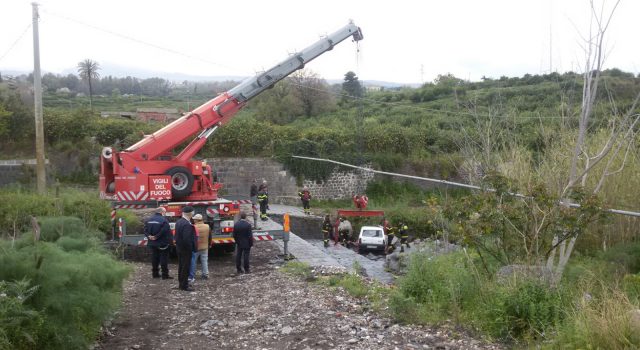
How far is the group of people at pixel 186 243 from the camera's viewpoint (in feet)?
38.0

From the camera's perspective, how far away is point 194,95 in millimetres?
77500

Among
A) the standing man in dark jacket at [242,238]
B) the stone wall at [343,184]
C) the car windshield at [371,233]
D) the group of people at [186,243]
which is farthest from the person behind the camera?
the stone wall at [343,184]

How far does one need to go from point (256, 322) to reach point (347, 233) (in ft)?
54.1

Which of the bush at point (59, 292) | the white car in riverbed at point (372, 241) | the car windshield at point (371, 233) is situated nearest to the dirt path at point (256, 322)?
the bush at point (59, 292)

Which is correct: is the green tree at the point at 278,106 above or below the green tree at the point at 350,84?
below

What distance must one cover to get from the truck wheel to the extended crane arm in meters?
0.66

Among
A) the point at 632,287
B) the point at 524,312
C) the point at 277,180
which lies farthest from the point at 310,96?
the point at 524,312

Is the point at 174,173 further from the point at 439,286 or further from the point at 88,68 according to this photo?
the point at 88,68

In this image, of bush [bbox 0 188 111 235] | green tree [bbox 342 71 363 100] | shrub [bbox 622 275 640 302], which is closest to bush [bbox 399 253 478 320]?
shrub [bbox 622 275 640 302]

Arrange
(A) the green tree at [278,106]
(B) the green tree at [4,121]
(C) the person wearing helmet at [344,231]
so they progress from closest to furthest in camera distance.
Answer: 1. (C) the person wearing helmet at [344,231]
2. (B) the green tree at [4,121]
3. (A) the green tree at [278,106]

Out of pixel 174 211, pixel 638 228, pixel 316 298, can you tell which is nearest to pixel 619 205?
pixel 638 228

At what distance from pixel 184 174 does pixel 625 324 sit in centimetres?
1323

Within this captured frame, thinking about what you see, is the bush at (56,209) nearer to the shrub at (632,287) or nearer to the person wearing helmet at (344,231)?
the person wearing helmet at (344,231)

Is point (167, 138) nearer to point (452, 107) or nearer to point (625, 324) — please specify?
point (625, 324)
